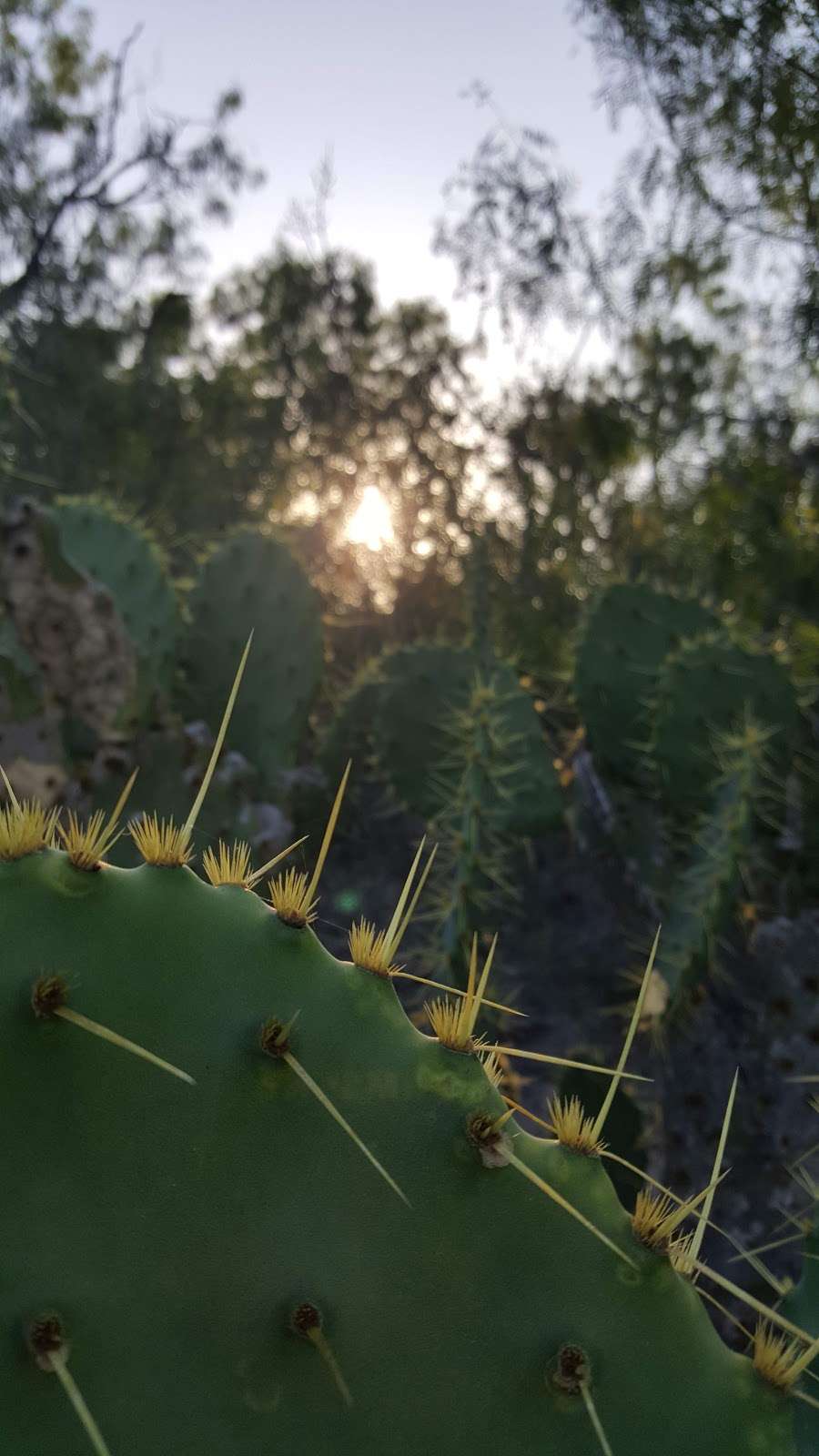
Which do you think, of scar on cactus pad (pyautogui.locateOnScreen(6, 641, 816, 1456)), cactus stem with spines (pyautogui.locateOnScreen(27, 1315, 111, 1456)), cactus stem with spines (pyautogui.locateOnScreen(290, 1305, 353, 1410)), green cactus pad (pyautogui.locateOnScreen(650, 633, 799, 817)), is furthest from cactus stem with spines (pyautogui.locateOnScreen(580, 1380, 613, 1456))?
green cactus pad (pyautogui.locateOnScreen(650, 633, 799, 817))

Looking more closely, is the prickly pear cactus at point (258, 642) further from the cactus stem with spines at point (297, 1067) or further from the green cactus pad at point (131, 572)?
the cactus stem with spines at point (297, 1067)

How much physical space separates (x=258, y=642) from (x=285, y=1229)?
7.48 feet

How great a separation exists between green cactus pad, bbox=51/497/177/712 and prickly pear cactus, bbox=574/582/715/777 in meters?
0.98

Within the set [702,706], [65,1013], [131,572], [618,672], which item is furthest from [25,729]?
[65,1013]

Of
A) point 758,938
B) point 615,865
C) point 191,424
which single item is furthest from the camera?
point 191,424

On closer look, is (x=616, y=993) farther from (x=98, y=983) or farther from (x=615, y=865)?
(x=98, y=983)

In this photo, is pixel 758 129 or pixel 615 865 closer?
pixel 615 865

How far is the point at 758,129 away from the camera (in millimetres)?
4062

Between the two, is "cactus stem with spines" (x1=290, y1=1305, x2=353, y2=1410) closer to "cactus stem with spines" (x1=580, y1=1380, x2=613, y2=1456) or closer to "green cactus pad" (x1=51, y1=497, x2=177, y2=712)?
"cactus stem with spines" (x1=580, y1=1380, x2=613, y2=1456)

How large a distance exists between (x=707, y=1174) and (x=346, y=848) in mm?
1265

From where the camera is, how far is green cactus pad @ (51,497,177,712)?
264cm

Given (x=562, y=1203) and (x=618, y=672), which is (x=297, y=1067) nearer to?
(x=562, y=1203)

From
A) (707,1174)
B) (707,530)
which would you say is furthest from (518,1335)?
(707,530)

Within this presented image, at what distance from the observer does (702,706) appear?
98.7 inches
